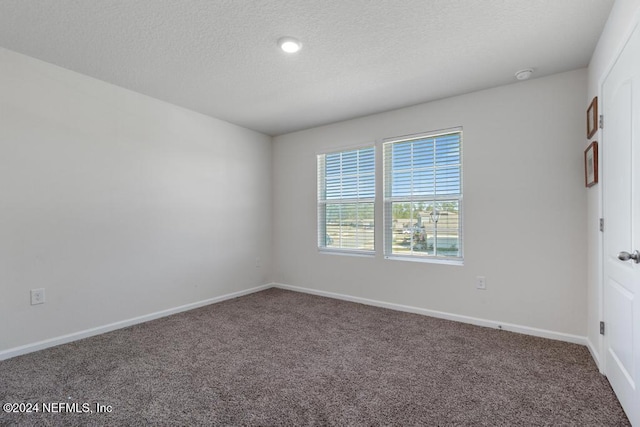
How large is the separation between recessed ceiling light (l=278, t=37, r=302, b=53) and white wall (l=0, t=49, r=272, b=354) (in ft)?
6.02

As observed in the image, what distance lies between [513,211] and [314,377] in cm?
234

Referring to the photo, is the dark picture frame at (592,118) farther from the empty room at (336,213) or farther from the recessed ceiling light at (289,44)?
the recessed ceiling light at (289,44)

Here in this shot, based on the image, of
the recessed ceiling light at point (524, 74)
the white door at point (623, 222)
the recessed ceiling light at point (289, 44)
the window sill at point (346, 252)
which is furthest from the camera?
the window sill at point (346, 252)

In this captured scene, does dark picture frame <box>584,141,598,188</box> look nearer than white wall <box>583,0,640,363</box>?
No

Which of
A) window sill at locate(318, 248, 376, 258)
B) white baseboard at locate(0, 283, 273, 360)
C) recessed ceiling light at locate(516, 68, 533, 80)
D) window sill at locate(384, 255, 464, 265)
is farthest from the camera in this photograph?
window sill at locate(318, 248, 376, 258)

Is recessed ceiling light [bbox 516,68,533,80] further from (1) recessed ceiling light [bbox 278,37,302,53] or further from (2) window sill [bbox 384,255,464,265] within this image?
(1) recessed ceiling light [bbox 278,37,302,53]

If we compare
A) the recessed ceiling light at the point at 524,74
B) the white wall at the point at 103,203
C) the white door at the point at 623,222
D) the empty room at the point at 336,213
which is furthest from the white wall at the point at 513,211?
the white wall at the point at 103,203

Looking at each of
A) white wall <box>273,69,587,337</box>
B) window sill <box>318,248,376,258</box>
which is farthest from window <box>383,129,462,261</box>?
window sill <box>318,248,376,258</box>

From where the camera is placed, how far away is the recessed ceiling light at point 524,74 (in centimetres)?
270

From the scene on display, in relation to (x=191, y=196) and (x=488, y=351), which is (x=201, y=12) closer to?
(x=191, y=196)

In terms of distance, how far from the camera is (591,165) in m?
2.35

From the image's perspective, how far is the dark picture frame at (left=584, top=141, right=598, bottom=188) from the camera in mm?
2250

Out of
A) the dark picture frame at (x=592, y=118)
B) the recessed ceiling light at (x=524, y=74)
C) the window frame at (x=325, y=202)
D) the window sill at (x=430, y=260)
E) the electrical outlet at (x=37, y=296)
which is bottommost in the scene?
the electrical outlet at (x=37, y=296)

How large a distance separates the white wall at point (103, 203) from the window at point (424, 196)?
6.89 ft
